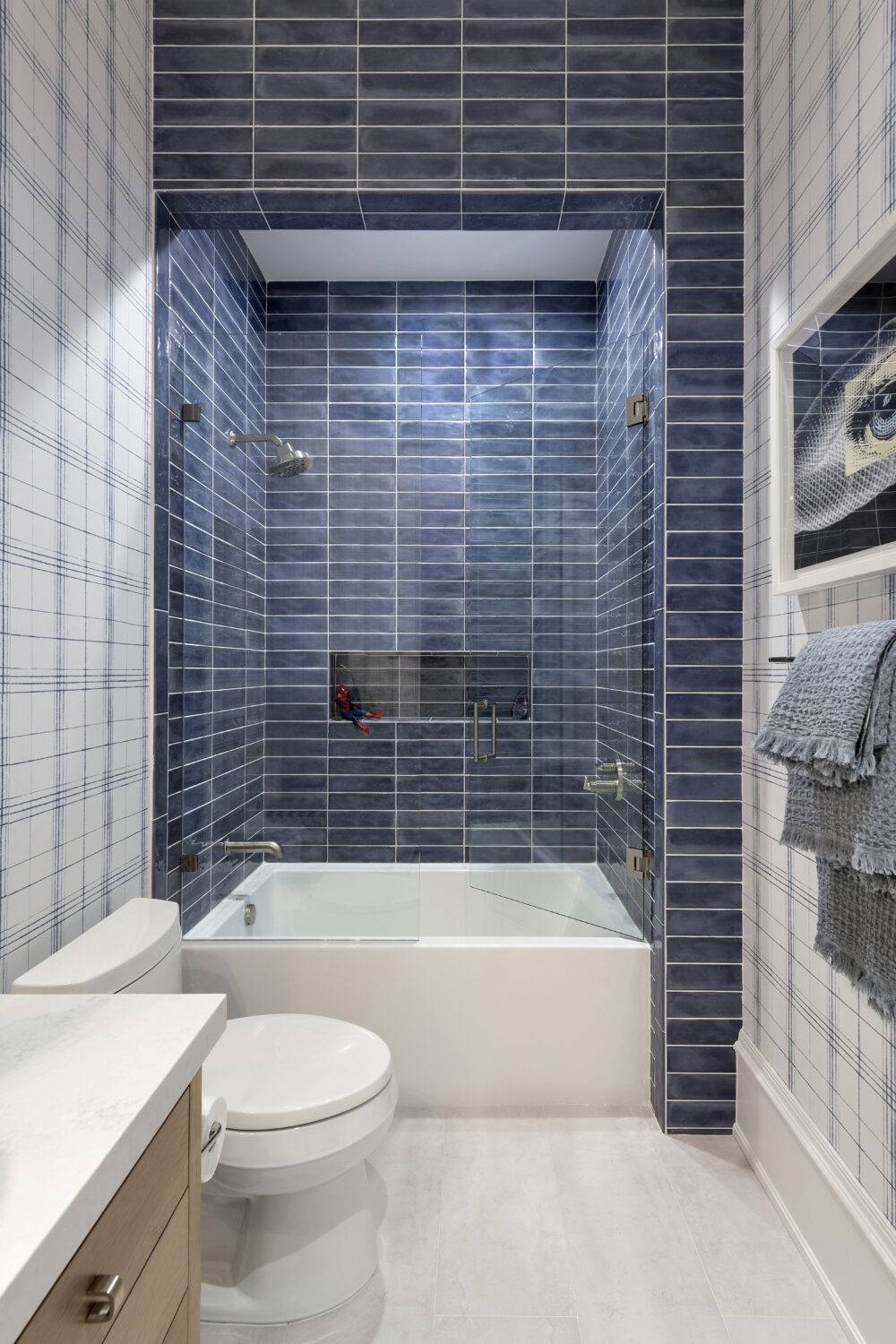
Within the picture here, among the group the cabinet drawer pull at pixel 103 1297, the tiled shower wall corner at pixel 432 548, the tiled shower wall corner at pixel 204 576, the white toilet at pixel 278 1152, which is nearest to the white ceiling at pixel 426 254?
the tiled shower wall corner at pixel 432 548

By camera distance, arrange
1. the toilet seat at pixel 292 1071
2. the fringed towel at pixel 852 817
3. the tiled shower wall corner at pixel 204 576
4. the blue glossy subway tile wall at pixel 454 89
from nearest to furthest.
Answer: the fringed towel at pixel 852 817 → the toilet seat at pixel 292 1071 → the blue glossy subway tile wall at pixel 454 89 → the tiled shower wall corner at pixel 204 576

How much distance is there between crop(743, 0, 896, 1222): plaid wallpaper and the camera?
1369 millimetres

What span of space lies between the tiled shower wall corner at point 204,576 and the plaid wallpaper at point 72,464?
0.11m

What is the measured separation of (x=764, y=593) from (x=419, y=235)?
1872 millimetres

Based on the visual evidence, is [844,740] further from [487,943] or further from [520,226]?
[520,226]

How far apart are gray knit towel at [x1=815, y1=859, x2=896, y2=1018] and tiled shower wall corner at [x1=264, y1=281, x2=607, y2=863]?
1.16 m

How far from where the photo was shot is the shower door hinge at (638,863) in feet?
7.08

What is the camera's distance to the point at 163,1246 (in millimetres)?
933

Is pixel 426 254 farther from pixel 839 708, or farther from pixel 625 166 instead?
Answer: pixel 839 708

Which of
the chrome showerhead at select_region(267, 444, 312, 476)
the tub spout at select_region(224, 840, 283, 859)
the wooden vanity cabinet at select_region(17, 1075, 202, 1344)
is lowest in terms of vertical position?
the wooden vanity cabinet at select_region(17, 1075, 202, 1344)

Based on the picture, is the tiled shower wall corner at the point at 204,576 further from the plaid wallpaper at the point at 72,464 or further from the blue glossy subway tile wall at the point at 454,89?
the blue glossy subway tile wall at the point at 454,89

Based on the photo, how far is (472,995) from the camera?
7.11ft

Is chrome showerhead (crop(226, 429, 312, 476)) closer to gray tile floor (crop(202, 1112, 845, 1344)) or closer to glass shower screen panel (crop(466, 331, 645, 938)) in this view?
glass shower screen panel (crop(466, 331, 645, 938))

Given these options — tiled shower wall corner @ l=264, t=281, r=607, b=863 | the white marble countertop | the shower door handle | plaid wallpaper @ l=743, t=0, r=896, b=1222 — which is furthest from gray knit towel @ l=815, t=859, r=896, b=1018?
the shower door handle
